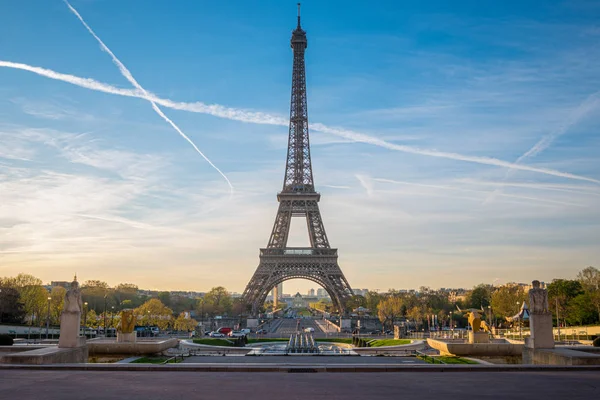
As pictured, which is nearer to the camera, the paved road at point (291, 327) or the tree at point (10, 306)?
the tree at point (10, 306)

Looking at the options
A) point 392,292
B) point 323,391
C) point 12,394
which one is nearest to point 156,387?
point 12,394

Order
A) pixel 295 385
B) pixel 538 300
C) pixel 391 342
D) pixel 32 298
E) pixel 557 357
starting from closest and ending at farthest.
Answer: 1. pixel 295 385
2. pixel 557 357
3. pixel 538 300
4. pixel 391 342
5. pixel 32 298

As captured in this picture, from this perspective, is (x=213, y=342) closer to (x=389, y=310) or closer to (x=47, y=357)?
(x=47, y=357)

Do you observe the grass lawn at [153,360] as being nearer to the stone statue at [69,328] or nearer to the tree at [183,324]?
the stone statue at [69,328]

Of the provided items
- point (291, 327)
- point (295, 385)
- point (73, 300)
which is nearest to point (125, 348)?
point (73, 300)

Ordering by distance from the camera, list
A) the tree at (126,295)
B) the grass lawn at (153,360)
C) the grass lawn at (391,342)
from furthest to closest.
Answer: the tree at (126,295) → the grass lawn at (391,342) → the grass lawn at (153,360)

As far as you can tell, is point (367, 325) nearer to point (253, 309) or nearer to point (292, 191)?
point (253, 309)

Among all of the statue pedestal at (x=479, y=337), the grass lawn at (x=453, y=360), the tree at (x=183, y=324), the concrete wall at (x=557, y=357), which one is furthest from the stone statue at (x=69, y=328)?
the tree at (x=183, y=324)
